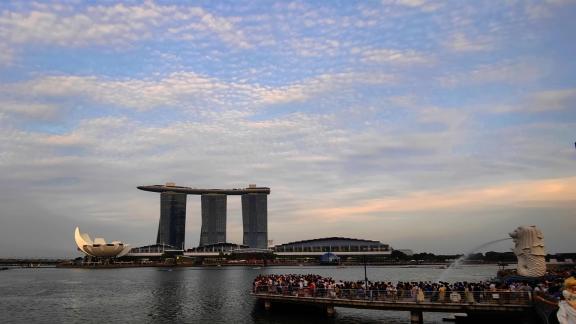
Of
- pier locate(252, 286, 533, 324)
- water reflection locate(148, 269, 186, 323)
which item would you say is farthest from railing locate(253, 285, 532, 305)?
water reflection locate(148, 269, 186, 323)

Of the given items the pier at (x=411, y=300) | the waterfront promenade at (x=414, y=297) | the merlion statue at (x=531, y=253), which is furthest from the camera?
the merlion statue at (x=531, y=253)

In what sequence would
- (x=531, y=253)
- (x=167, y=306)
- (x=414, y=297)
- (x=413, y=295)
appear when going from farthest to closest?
1. (x=167, y=306)
2. (x=531, y=253)
3. (x=413, y=295)
4. (x=414, y=297)

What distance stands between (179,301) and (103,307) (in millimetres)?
8762

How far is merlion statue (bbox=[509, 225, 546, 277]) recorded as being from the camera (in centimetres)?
4198

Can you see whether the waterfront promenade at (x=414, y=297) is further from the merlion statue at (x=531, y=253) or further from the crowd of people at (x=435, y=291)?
the merlion statue at (x=531, y=253)

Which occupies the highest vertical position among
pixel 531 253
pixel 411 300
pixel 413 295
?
pixel 531 253

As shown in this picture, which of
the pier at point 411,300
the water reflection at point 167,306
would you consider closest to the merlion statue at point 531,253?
the pier at point 411,300

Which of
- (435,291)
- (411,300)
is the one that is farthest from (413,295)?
(435,291)

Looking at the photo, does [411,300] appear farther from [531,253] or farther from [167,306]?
[167,306]

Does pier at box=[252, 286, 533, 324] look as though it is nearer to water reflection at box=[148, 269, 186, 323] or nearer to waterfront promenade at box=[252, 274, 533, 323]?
waterfront promenade at box=[252, 274, 533, 323]

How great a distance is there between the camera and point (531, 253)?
42.2m

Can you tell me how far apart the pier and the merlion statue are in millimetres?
9899

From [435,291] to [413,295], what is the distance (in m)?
1.65

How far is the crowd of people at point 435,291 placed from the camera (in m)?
32.3
